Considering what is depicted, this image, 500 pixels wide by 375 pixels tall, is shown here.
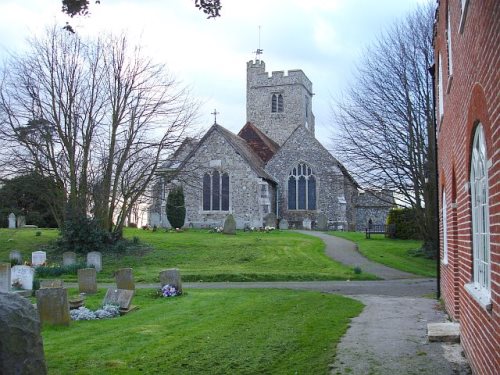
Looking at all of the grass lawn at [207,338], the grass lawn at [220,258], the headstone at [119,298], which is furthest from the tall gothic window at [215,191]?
the headstone at [119,298]

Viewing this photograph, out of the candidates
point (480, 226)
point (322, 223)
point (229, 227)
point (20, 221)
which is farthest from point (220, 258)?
point (20, 221)

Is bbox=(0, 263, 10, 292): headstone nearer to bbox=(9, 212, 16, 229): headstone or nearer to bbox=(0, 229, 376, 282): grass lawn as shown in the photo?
bbox=(0, 229, 376, 282): grass lawn

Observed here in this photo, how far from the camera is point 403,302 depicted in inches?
560

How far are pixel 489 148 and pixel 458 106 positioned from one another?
332 cm

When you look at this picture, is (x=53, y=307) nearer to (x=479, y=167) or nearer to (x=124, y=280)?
(x=124, y=280)

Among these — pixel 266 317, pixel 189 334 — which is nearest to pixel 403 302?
pixel 266 317

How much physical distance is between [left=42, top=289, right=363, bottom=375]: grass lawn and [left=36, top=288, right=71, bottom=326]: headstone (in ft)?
0.70

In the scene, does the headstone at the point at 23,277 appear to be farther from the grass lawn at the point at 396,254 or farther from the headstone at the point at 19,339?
the grass lawn at the point at 396,254

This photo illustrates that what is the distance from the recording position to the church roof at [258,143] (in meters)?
49.2

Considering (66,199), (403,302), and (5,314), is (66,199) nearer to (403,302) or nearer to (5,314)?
(403,302)

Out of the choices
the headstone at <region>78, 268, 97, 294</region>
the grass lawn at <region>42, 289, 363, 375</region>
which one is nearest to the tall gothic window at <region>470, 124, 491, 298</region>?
the grass lawn at <region>42, 289, 363, 375</region>

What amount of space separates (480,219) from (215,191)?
36364 millimetres

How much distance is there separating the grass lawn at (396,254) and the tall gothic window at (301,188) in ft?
32.8

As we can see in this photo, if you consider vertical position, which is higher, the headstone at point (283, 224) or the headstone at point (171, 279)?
the headstone at point (283, 224)
